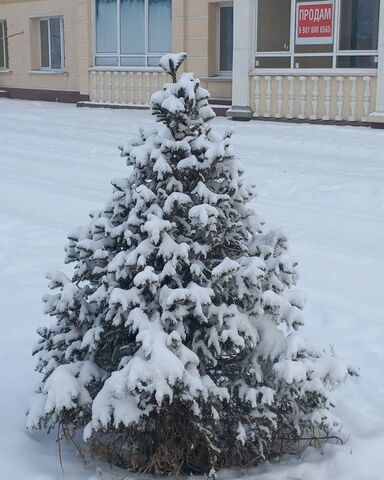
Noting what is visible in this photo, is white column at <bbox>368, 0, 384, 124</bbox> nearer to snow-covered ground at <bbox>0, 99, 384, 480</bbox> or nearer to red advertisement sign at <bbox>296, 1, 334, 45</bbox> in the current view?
snow-covered ground at <bbox>0, 99, 384, 480</bbox>

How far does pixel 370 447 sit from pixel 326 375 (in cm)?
48

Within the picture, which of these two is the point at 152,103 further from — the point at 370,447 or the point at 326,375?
the point at 370,447

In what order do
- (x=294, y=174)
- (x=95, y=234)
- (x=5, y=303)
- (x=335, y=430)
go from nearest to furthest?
(x=95, y=234) → (x=335, y=430) → (x=5, y=303) → (x=294, y=174)

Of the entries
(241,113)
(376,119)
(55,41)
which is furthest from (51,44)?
(376,119)

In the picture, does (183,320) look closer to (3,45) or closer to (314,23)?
(314,23)

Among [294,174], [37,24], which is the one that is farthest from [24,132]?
[37,24]

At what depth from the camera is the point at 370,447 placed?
140 inches

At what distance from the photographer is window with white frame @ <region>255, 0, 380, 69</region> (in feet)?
49.4

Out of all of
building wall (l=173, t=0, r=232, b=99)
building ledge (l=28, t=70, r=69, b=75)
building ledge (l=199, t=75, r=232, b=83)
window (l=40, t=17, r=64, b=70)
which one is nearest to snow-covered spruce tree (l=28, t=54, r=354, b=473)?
building ledge (l=199, t=75, r=232, b=83)

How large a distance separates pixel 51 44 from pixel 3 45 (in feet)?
7.93

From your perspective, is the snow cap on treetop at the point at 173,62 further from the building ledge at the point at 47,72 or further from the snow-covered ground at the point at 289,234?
the building ledge at the point at 47,72

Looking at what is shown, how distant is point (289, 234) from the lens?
7438 millimetres

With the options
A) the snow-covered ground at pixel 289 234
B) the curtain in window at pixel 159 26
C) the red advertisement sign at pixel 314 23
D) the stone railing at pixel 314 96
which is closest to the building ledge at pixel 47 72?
the curtain in window at pixel 159 26

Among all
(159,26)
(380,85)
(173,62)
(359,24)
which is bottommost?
(380,85)
